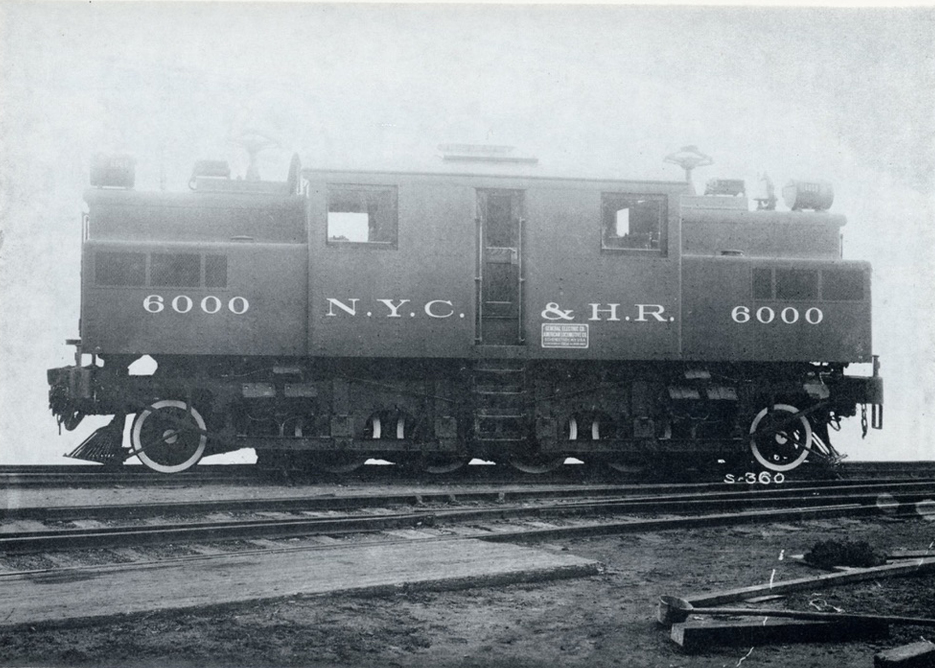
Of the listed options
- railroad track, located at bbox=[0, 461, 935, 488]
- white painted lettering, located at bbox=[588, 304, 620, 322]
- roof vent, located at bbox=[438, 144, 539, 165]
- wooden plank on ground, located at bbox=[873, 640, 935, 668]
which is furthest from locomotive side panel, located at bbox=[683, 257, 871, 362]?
wooden plank on ground, located at bbox=[873, 640, 935, 668]

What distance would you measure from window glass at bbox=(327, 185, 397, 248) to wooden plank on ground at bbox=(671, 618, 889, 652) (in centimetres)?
580

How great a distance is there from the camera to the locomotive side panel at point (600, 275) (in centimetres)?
942

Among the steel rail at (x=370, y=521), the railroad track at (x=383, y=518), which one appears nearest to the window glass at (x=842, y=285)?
the railroad track at (x=383, y=518)

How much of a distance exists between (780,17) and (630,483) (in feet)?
14.7

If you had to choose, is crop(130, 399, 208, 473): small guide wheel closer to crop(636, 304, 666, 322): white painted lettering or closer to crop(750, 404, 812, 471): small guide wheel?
crop(636, 304, 666, 322): white painted lettering

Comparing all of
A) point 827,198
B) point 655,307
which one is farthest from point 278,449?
point 827,198

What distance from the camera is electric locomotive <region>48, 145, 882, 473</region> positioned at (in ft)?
30.0

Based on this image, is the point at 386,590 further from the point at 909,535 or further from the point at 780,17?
the point at 780,17

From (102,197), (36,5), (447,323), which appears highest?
(36,5)

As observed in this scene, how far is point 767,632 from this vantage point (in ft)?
13.8

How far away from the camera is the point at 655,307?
31.6 feet

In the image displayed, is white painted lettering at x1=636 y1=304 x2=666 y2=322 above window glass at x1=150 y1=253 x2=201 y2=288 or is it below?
below

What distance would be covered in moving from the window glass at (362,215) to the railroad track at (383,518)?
2775mm

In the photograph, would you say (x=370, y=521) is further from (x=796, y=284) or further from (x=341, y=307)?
(x=796, y=284)
